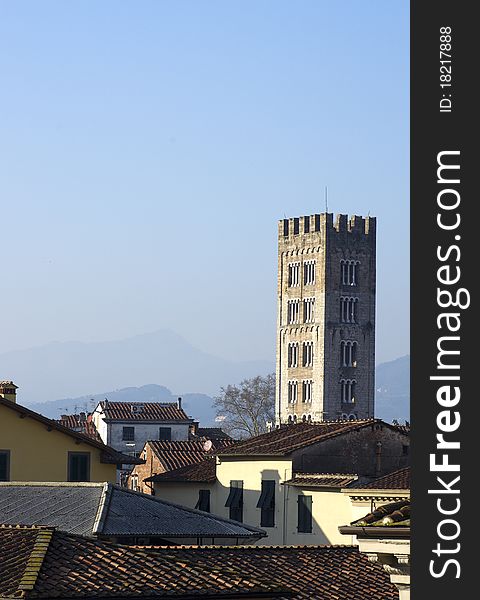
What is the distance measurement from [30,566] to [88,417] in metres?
105

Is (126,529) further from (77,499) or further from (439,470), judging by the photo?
(439,470)

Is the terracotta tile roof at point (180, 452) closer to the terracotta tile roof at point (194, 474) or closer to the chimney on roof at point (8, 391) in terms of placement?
the terracotta tile roof at point (194, 474)

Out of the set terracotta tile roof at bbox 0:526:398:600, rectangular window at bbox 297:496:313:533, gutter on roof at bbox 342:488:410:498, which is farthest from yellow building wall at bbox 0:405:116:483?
terracotta tile roof at bbox 0:526:398:600

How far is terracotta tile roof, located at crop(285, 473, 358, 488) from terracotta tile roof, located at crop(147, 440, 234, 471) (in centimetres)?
1167

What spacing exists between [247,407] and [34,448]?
4888 inches

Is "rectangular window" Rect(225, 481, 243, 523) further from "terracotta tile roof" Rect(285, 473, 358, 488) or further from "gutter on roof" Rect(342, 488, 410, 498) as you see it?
"gutter on roof" Rect(342, 488, 410, 498)

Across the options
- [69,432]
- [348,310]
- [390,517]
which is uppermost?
[348,310]

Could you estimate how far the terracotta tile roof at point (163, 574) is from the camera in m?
20.2

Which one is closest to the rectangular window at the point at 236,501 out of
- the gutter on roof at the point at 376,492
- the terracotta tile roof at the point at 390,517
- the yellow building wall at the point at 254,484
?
the yellow building wall at the point at 254,484

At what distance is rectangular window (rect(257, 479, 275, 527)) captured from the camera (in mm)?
52312

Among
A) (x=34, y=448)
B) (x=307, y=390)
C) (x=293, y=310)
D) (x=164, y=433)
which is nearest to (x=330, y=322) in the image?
(x=293, y=310)

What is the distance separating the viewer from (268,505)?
172 ft

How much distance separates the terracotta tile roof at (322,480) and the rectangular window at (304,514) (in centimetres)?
50

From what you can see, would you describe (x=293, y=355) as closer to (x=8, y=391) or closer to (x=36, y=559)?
(x=8, y=391)
